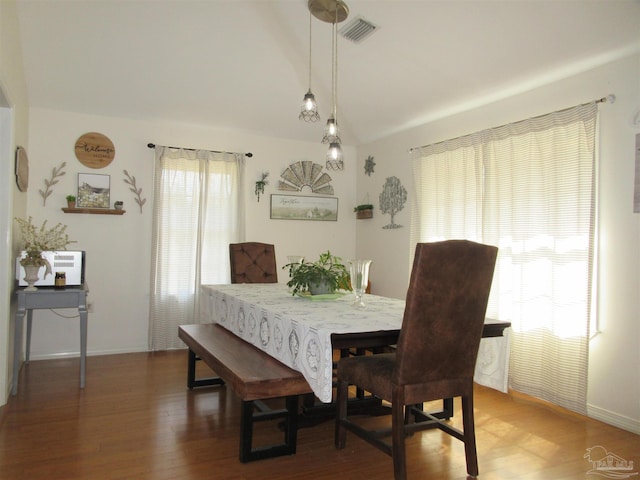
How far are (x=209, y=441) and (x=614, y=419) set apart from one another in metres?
2.47

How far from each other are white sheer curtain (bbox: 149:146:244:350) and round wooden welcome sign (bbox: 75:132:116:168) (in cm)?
45

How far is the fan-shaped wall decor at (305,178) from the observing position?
5367mm

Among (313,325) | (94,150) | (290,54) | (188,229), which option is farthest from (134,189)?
(313,325)

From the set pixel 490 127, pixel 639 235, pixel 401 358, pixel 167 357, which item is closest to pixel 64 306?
pixel 167 357

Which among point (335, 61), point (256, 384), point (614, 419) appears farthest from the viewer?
point (335, 61)

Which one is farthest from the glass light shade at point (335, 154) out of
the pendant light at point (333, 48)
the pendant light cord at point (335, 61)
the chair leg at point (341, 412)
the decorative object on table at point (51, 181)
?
the decorative object on table at point (51, 181)

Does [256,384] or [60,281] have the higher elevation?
[60,281]

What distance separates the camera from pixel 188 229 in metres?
4.80

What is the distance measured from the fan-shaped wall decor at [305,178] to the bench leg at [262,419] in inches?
129

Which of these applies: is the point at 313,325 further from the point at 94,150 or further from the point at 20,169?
the point at 94,150

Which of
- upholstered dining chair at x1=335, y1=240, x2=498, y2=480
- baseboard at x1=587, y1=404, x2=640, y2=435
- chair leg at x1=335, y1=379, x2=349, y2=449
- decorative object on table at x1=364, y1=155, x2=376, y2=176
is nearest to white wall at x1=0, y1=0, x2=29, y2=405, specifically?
chair leg at x1=335, y1=379, x2=349, y2=449

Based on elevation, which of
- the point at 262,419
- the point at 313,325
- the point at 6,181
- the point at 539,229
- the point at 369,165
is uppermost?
the point at 369,165

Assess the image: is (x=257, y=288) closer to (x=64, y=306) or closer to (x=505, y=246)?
(x=64, y=306)

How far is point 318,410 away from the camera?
281cm
